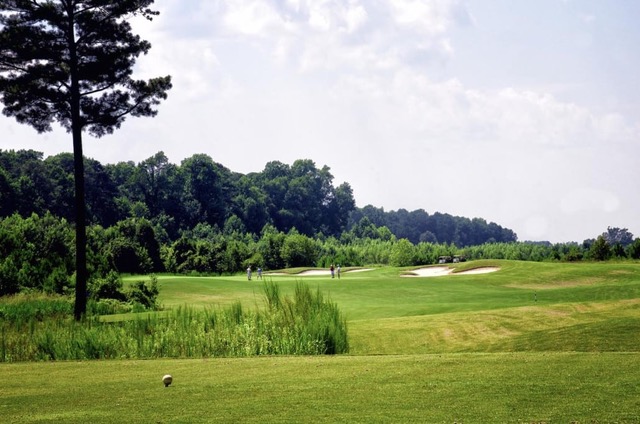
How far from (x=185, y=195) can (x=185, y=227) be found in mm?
6410

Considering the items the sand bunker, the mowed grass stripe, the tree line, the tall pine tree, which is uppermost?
the tall pine tree

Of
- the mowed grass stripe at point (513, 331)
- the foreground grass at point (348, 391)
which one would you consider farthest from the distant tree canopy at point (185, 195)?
the foreground grass at point (348, 391)

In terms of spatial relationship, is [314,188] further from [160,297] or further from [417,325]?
[417,325]

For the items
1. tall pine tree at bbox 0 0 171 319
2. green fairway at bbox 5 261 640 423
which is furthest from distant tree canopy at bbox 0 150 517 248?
green fairway at bbox 5 261 640 423

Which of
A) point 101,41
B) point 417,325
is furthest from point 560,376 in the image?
point 101,41

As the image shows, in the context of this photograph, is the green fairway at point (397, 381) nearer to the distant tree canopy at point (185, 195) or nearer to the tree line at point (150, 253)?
the tree line at point (150, 253)

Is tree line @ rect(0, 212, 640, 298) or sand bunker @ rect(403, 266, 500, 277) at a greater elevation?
tree line @ rect(0, 212, 640, 298)

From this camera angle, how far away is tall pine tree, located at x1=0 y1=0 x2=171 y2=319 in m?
28.1

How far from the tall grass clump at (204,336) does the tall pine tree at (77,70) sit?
7154 mm

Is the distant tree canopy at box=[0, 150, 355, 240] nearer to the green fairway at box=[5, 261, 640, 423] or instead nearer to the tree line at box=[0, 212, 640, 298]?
the tree line at box=[0, 212, 640, 298]

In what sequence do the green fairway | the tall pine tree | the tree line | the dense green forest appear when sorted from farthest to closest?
the dense green forest
the tree line
the tall pine tree
the green fairway

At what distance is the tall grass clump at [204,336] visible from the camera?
18250mm

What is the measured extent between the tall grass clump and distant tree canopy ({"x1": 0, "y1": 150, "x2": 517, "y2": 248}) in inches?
2992

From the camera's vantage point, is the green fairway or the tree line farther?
the tree line
